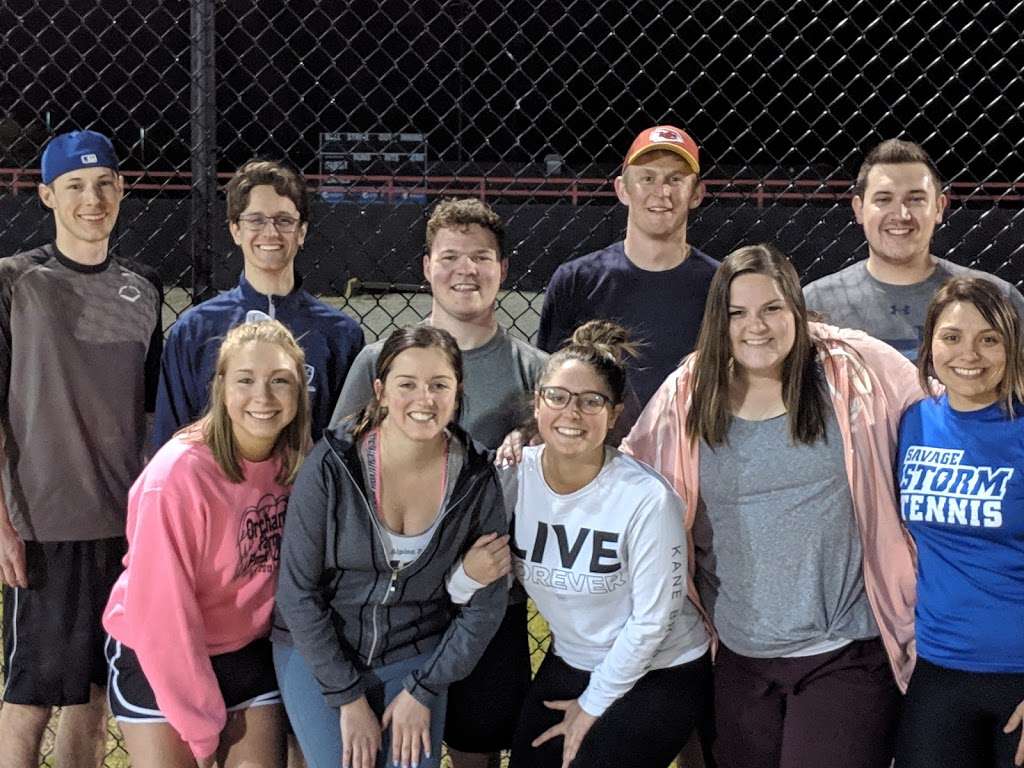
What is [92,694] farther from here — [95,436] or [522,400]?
[522,400]

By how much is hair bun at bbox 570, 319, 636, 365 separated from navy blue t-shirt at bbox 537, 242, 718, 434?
162 mm

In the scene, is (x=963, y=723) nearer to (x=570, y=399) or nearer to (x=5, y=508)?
(x=570, y=399)

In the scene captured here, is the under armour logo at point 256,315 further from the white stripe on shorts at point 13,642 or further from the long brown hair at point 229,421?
the white stripe on shorts at point 13,642

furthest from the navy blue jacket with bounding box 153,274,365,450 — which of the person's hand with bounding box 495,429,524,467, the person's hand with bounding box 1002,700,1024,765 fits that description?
the person's hand with bounding box 1002,700,1024,765

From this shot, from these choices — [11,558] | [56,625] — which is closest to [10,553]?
[11,558]

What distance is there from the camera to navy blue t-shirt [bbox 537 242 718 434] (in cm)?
280

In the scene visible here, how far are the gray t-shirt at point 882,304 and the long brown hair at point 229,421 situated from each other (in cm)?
136

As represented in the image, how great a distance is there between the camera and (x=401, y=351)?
7.61 ft

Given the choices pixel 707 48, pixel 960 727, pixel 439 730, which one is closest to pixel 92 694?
pixel 439 730

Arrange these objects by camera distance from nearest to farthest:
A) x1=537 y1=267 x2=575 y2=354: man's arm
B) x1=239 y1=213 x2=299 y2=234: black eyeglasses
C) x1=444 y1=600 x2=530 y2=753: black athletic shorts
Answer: x1=444 y1=600 x2=530 y2=753: black athletic shorts
x1=239 y1=213 x2=299 y2=234: black eyeglasses
x1=537 y1=267 x2=575 y2=354: man's arm

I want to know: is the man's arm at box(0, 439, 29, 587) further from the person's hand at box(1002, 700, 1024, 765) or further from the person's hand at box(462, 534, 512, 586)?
the person's hand at box(1002, 700, 1024, 765)

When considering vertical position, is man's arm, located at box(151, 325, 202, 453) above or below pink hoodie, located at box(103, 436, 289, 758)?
above

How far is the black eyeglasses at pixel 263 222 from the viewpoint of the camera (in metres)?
2.71

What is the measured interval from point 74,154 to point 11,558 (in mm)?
1023
